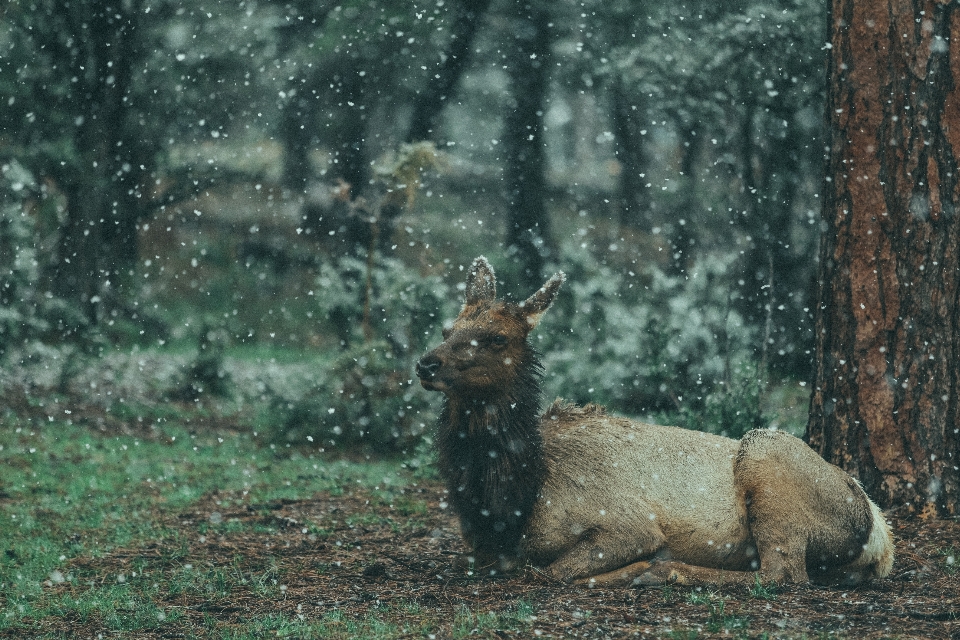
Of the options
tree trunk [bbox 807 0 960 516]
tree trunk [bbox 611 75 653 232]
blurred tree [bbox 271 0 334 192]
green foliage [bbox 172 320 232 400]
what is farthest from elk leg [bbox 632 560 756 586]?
blurred tree [bbox 271 0 334 192]

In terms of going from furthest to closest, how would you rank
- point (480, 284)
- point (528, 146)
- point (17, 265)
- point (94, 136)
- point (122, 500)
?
point (528, 146) → point (94, 136) → point (17, 265) → point (122, 500) → point (480, 284)

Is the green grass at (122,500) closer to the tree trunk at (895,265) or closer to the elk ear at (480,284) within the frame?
the elk ear at (480,284)

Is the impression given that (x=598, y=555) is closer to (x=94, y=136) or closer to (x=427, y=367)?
(x=427, y=367)

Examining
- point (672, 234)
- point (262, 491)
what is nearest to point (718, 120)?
point (672, 234)

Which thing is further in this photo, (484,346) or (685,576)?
(484,346)

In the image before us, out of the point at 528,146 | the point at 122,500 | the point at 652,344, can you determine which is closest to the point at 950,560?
the point at 652,344

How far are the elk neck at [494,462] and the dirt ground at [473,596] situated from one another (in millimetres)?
306

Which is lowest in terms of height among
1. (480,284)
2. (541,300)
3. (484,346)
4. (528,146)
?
(484,346)

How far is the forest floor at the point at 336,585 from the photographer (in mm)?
4840

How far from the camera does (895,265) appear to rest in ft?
24.3

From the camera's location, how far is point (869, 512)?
240 inches

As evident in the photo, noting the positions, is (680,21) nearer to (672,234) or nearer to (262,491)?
(672,234)

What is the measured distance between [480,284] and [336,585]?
2111 millimetres

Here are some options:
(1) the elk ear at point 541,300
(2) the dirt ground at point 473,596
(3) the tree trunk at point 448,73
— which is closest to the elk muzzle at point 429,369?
(1) the elk ear at point 541,300
